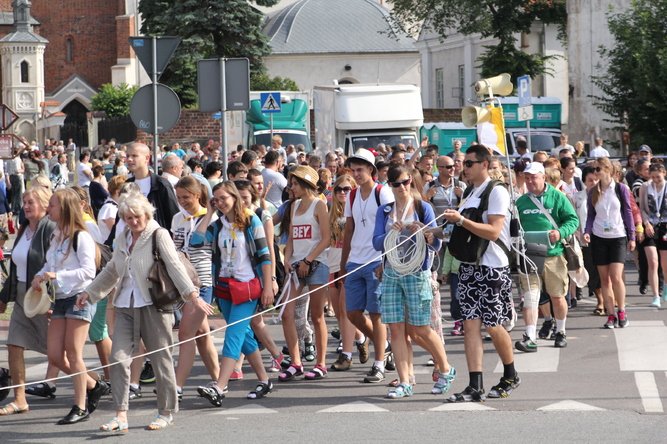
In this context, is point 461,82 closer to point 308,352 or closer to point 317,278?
point 308,352

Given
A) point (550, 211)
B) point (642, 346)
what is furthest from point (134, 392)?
point (642, 346)

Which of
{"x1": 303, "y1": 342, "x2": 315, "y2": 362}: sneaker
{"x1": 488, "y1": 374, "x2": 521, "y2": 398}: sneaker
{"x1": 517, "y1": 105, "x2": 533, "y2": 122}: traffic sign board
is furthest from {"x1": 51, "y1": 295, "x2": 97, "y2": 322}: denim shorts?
{"x1": 517, "y1": 105, "x2": 533, "y2": 122}: traffic sign board

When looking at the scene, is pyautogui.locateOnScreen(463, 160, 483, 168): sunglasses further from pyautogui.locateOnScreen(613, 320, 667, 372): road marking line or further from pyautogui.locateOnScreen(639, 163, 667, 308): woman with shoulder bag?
pyautogui.locateOnScreen(639, 163, 667, 308): woman with shoulder bag

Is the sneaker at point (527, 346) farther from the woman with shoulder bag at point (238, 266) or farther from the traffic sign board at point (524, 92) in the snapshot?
the traffic sign board at point (524, 92)

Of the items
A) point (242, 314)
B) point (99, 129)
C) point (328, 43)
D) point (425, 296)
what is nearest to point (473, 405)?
point (425, 296)

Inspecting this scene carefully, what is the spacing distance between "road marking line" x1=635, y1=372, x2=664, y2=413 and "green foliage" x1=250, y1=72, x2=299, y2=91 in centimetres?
4737

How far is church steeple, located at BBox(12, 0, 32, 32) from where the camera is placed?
95312mm

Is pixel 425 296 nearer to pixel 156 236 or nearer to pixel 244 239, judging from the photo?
pixel 244 239

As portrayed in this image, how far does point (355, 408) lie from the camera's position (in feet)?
31.7

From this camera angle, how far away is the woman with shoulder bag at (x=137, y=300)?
8.88 m

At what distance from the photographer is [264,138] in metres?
36.2

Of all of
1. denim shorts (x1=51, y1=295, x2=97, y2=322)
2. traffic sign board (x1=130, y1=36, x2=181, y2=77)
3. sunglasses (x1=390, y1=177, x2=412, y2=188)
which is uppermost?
Answer: traffic sign board (x1=130, y1=36, x2=181, y2=77)

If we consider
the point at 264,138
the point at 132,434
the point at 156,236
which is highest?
the point at 264,138

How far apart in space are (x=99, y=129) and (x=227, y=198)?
56385 mm
